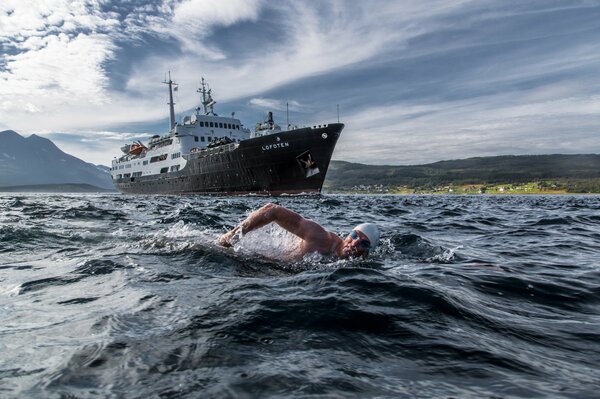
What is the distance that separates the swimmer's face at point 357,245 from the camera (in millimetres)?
5508

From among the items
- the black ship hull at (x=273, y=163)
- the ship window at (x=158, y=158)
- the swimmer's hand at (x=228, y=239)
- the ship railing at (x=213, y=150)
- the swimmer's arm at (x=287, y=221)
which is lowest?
the swimmer's hand at (x=228, y=239)

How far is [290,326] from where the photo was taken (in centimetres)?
286

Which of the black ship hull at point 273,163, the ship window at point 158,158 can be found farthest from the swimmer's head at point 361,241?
the ship window at point 158,158

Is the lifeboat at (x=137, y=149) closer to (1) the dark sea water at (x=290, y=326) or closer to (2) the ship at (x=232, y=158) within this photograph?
(2) the ship at (x=232, y=158)

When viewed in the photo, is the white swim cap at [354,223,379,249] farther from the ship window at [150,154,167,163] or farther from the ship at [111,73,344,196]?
the ship window at [150,154,167,163]

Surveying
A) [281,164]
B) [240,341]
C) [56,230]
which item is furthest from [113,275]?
[281,164]

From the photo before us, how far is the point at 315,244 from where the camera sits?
5.71 metres

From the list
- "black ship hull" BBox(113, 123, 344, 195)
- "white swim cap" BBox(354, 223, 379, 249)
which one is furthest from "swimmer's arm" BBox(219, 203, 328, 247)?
"black ship hull" BBox(113, 123, 344, 195)

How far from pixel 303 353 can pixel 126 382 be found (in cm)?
105

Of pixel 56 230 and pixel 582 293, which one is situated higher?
pixel 56 230

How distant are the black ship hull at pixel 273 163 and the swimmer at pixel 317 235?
1000 inches

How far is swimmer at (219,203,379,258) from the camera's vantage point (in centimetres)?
555

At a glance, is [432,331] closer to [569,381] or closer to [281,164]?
[569,381]

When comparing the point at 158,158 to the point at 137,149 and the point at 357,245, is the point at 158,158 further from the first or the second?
the point at 357,245
